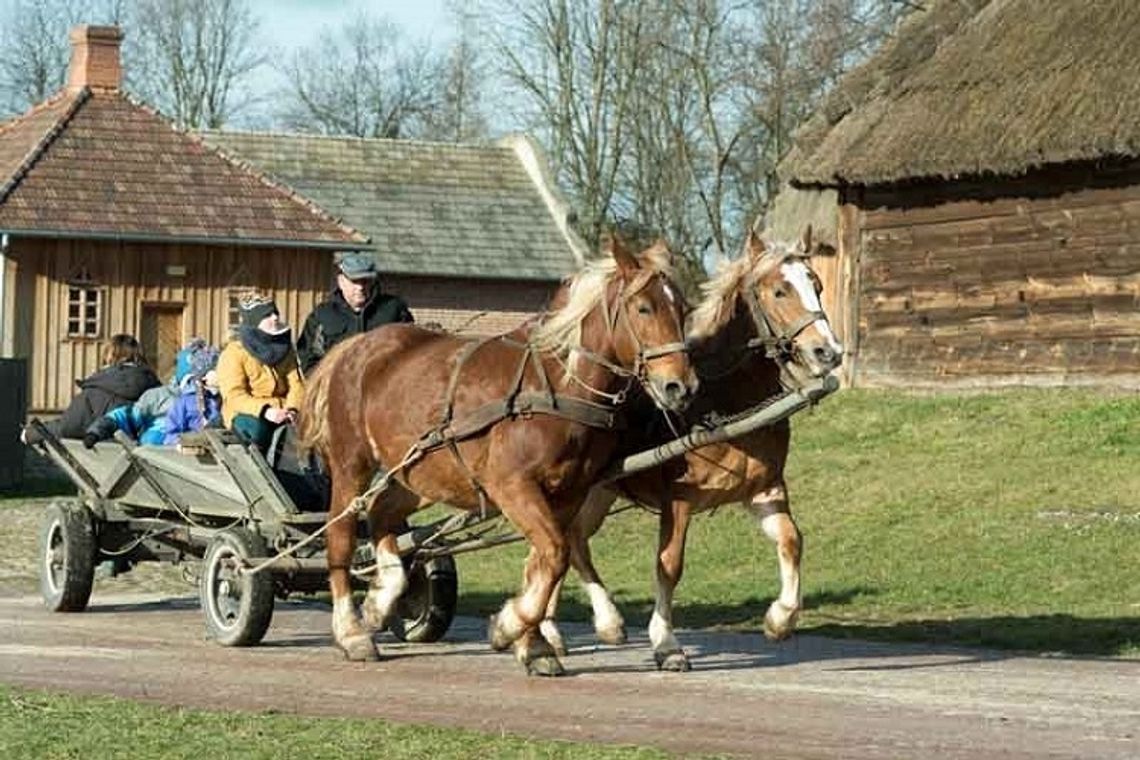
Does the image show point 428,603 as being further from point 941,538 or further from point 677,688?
point 941,538

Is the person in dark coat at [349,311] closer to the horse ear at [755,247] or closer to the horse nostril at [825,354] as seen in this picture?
the horse ear at [755,247]

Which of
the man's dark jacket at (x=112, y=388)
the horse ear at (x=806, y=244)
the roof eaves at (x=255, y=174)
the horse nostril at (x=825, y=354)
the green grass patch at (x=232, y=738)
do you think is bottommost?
the green grass patch at (x=232, y=738)

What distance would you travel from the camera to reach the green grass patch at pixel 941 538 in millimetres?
15680

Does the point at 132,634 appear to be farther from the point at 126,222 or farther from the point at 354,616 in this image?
the point at 126,222

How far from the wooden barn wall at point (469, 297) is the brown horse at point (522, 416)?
35.4 meters

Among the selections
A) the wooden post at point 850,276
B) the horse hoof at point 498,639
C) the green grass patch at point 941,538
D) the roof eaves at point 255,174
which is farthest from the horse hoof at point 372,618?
the roof eaves at point 255,174

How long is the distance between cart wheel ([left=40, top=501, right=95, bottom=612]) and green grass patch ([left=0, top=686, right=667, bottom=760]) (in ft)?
16.5

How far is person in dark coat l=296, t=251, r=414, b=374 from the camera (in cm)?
1420

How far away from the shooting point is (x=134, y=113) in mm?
40875

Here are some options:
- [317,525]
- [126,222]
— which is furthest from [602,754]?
[126,222]

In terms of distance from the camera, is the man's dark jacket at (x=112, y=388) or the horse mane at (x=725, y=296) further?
the man's dark jacket at (x=112, y=388)

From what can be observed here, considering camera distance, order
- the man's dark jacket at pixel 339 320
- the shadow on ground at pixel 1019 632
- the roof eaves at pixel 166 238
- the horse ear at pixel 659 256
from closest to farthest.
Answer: the horse ear at pixel 659 256 → the shadow on ground at pixel 1019 632 → the man's dark jacket at pixel 339 320 → the roof eaves at pixel 166 238

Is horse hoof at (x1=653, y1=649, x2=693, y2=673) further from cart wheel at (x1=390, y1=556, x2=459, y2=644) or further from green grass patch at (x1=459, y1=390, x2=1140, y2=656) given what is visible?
green grass patch at (x1=459, y1=390, x2=1140, y2=656)

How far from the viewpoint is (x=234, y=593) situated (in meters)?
13.5
